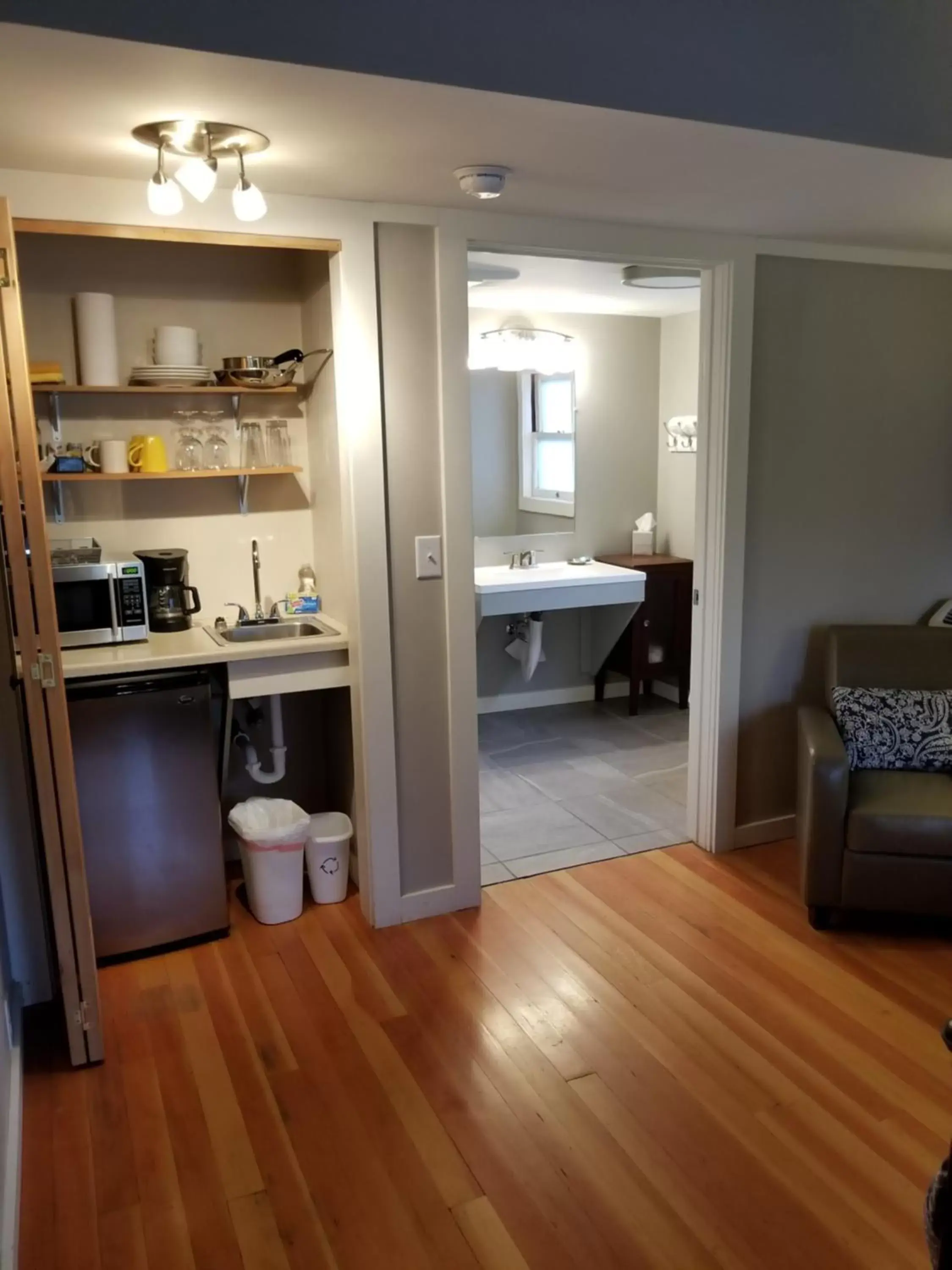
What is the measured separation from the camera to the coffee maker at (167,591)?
2.98 m

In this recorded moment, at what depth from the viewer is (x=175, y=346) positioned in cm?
292

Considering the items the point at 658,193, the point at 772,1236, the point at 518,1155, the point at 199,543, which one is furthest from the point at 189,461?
the point at 772,1236

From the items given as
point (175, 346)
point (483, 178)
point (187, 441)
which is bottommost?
point (187, 441)

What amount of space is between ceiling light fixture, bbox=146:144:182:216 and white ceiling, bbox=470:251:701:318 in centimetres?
162

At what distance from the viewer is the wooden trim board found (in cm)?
234

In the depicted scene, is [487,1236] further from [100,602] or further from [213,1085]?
[100,602]

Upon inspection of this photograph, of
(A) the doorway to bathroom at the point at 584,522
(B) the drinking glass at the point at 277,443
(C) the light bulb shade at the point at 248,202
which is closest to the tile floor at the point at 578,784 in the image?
Result: (A) the doorway to bathroom at the point at 584,522

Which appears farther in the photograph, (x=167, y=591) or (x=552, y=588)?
(x=552, y=588)

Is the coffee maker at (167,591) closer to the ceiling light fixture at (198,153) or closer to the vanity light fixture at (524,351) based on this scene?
the ceiling light fixture at (198,153)

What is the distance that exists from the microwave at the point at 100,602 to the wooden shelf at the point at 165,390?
0.51 meters

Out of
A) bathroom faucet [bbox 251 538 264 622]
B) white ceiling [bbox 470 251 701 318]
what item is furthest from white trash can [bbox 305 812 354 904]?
white ceiling [bbox 470 251 701 318]

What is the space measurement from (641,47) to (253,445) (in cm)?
174

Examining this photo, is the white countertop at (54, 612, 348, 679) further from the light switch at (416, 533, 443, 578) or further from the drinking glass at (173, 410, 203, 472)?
the drinking glass at (173, 410, 203, 472)

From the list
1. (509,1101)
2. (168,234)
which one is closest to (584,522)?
(168,234)
